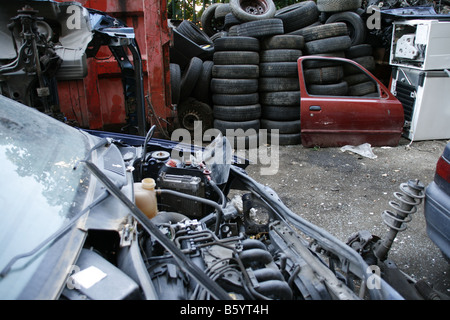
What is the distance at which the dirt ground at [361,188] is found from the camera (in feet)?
10.5

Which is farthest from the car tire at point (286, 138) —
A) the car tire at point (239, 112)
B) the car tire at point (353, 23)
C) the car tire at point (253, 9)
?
the car tire at point (353, 23)

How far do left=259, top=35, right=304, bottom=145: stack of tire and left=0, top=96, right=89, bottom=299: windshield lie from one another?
4.28 metres

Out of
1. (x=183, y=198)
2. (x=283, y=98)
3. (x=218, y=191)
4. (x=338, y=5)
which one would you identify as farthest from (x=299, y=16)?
(x=183, y=198)

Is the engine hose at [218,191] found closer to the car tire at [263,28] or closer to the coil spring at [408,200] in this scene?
the coil spring at [408,200]

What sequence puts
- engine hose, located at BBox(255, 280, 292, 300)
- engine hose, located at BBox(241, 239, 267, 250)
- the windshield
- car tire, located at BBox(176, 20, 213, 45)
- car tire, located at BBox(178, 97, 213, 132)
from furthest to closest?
car tire, located at BBox(176, 20, 213, 45) < car tire, located at BBox(178, 97, 213, 132) < engine hose, located at BBox(241, 239, 267, 250) < engine hose, located at BBox(255, 280, 292, 300) < the windshield

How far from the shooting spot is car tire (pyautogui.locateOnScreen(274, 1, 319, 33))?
6.66 m

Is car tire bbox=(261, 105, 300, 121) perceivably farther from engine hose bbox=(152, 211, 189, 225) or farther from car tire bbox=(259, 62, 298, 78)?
engine hose bbox=(152, 211, 189, 225)

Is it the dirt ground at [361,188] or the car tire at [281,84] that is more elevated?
the car tire at [281,84]

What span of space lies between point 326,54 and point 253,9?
1740mm

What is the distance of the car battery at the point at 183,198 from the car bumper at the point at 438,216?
5.00 feet

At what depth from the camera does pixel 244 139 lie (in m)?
5.83

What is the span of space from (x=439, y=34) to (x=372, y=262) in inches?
192

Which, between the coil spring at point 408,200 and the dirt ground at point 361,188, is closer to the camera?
the coil spring at point 408,200

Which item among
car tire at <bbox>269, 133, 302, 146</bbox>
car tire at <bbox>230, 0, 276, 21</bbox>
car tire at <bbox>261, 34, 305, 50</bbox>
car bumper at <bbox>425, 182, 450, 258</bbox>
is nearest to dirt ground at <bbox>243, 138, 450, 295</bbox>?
car tire at <bbox>269, 133, 302, 146</bbox>
